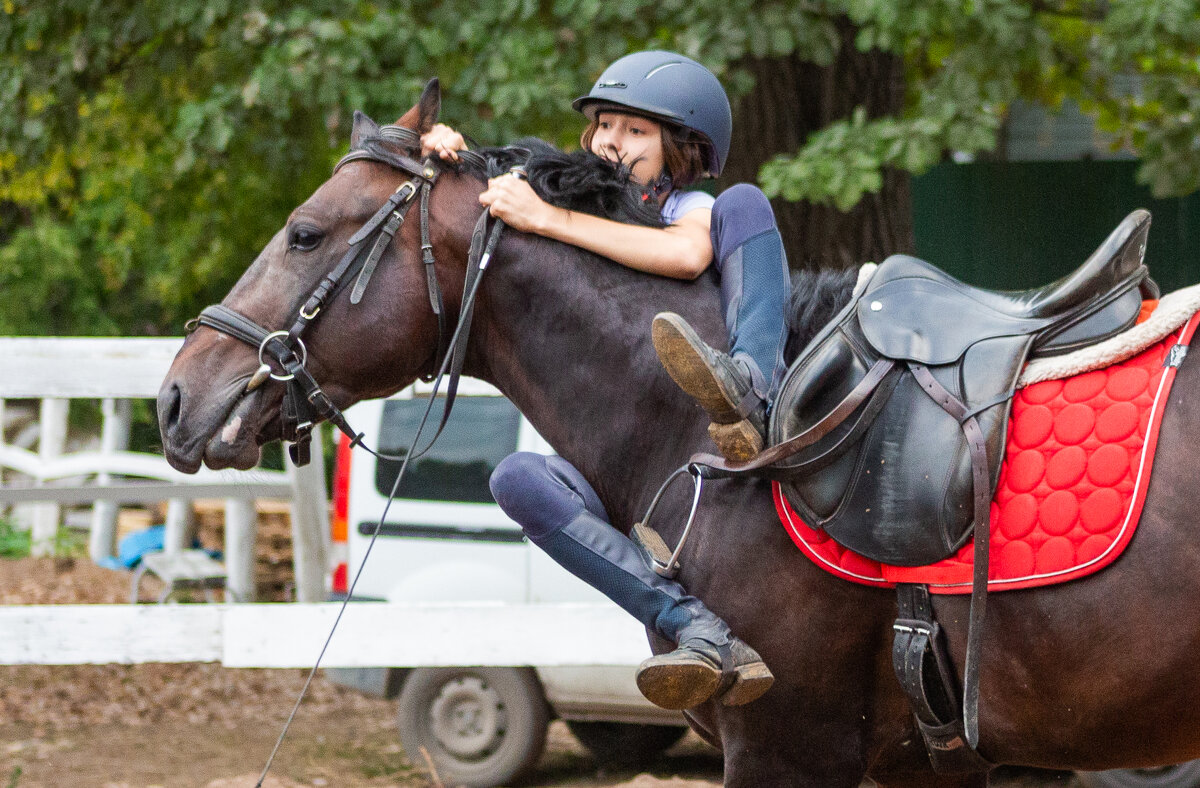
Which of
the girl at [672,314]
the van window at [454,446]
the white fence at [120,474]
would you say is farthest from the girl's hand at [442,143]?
the van window at [454,446]

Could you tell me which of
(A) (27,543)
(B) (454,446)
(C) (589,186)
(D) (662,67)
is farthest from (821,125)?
(A) (27,543)

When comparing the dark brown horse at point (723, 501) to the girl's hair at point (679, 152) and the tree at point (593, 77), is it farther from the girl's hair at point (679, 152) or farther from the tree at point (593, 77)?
the tree at point (593, 77)

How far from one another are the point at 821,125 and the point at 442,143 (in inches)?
149

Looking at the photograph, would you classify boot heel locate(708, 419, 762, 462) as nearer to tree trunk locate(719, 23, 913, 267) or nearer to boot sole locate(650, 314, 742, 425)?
boot sole locate(650, 314, 742, 425)

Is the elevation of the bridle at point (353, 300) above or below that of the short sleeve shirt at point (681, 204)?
below

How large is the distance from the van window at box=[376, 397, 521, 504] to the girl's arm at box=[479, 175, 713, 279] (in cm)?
265

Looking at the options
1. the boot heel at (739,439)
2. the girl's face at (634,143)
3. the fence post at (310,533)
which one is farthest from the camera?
the fence post at (310,533)

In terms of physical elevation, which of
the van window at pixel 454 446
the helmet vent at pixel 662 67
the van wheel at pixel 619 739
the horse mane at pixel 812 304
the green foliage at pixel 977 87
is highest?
the green foliage at pixel 977 87

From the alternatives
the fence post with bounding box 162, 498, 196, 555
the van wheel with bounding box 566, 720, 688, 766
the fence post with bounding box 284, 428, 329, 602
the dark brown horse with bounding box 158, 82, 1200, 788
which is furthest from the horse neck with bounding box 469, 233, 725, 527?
the fence post with bounding box 162, 498, 196, 555

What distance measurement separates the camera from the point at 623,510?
8.82 ft

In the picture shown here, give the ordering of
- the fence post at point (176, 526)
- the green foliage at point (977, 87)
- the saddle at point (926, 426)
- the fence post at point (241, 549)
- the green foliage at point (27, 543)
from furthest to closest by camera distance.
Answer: the green foliage at point (27, 543)
the fence post at point (176, 526)
the fence post at point (241, 549)
the green foliage at point (977, 87)
the saddle at point (926, 426)

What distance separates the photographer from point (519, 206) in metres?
2.60

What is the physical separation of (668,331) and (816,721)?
2.79 feet

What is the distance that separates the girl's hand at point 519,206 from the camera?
2602mm
